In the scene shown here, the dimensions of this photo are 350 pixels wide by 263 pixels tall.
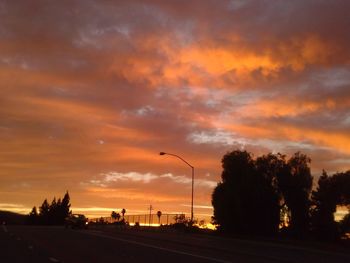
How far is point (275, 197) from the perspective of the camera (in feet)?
230

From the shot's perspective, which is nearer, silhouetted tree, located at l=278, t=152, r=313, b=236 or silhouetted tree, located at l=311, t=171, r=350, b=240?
silhouetted tree, located at l=311, t=171, r=350, b=240

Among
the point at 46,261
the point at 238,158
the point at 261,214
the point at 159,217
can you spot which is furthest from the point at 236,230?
the point at 46,261

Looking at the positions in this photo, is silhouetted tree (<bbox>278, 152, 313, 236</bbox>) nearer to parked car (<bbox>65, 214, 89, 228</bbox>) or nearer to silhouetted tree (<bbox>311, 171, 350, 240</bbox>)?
silhouetted tree (<bbox>311, 171, 350, 240</bbox>)

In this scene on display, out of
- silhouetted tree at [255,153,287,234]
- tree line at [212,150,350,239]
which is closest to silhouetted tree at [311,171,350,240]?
tree line at [212,150,350,239]

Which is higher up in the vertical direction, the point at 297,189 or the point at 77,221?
the point at 297,189

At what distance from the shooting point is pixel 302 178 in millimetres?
71500

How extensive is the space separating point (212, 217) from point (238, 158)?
8.45 metres

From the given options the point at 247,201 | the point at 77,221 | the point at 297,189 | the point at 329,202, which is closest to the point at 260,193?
the point at 247,201

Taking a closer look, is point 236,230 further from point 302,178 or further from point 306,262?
point 306,262

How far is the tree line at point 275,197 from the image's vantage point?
218ft

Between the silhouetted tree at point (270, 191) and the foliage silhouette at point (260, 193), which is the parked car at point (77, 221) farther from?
the silhouetted tree at point (270, 191)

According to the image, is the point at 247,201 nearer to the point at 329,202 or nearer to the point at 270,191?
the point at 270,191

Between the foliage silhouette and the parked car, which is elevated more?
the foliage silhouette

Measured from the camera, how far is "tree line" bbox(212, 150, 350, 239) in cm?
6650
